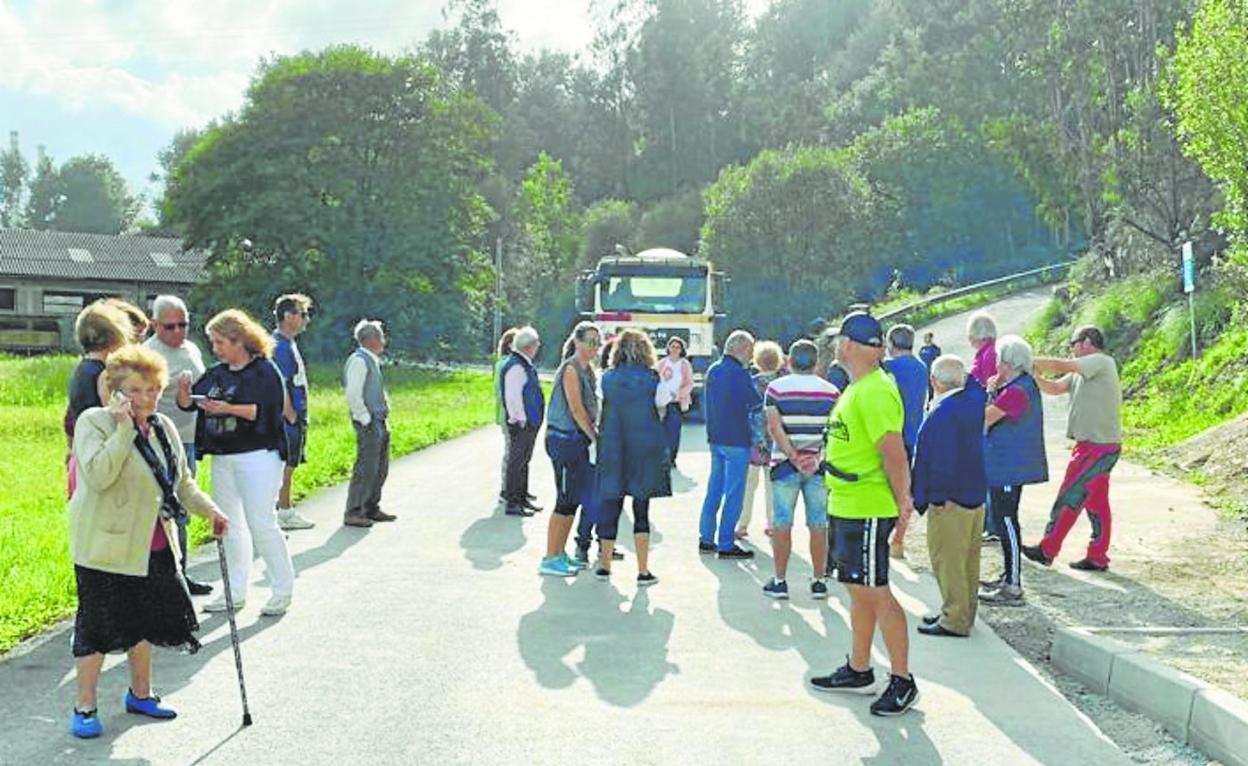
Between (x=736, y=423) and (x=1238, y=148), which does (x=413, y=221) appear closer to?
(x=1238, y=148)

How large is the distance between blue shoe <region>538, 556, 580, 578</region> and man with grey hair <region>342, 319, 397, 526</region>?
9.08 feet

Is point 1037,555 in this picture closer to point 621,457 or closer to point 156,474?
point 621,457

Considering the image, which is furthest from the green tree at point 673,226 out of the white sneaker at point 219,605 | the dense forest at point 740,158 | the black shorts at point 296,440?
the white sneaker at point 219,605

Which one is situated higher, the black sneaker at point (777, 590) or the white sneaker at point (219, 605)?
the black sneaker at point (777, 590)

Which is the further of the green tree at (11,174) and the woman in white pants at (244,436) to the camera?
the green tree at (11,174)

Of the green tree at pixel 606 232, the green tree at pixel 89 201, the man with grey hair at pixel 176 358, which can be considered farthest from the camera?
the green tree at pixel 89 201

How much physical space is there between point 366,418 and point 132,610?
239 inches

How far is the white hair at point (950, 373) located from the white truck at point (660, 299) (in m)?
17.5

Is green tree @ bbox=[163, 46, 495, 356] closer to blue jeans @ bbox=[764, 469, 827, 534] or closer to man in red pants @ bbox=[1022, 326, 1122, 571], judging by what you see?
blue jeans @ bbox=[764, 469, 827, 534]

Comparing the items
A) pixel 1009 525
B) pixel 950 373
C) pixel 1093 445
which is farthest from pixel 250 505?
pixel 1093 445

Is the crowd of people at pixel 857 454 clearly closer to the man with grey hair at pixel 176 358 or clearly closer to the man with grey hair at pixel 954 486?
the man with grey hair at pixel 954 486

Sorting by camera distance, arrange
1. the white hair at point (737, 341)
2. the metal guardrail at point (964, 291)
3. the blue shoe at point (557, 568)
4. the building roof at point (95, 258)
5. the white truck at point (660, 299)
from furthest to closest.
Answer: the building roof at point (95, 258)
the metal guardrail at point (964, 291)
the white truck at point (660, 299)
the white hair at point (737, 341)
the blue shoe at point (557, 568)

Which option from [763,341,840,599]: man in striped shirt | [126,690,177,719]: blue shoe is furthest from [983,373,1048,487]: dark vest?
[126,690,177,719]: blue shoe

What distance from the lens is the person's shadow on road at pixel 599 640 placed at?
698 cm
